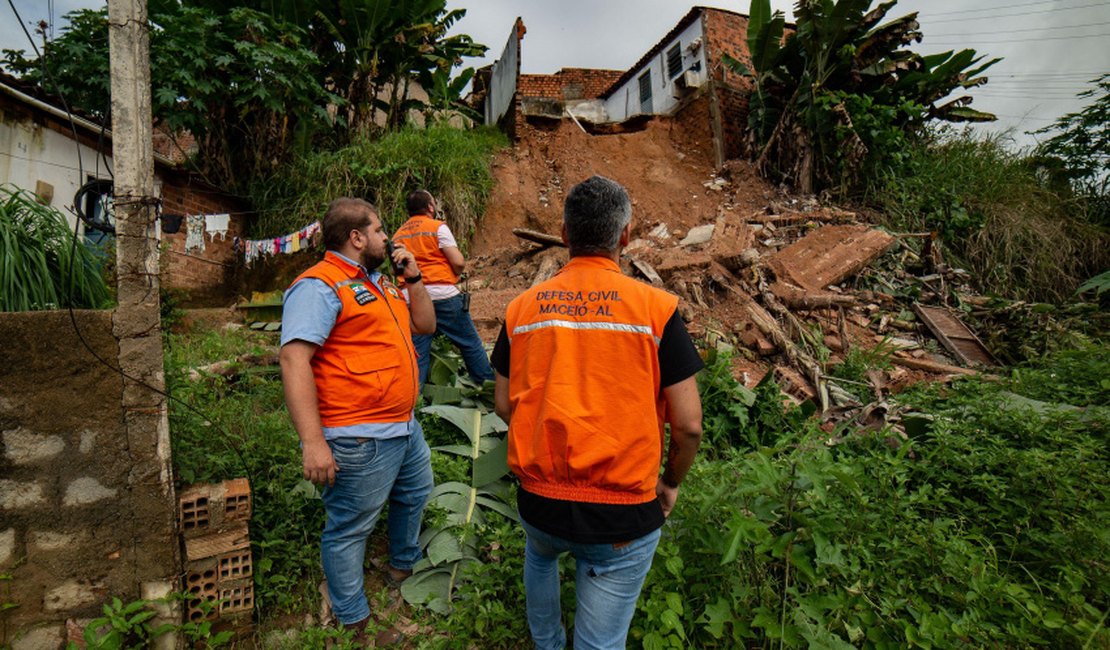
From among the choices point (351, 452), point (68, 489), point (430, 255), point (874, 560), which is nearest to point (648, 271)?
point (430, 255)

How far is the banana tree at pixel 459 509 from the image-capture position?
8.87ft

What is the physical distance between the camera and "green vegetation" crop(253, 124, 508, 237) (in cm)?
912

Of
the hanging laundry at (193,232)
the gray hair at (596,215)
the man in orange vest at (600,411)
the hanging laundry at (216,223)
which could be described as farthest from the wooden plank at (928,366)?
the hanging laundry at (193,232)

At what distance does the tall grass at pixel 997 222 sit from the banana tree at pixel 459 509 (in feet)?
27.0

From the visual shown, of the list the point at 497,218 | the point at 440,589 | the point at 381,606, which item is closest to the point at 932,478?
the point at 440,589

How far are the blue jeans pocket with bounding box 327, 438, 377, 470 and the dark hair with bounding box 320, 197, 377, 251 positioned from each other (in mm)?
809

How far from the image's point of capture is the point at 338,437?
2.17 meters

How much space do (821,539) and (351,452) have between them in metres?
1.85

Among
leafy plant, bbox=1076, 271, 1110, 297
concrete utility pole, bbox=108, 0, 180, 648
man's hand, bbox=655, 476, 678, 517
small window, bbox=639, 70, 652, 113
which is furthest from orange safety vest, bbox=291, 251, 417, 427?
small window, bbox=639, 70, 652, 113

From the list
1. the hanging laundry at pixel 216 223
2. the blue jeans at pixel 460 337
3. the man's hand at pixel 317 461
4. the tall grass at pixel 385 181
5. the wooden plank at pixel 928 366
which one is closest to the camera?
the man's hand at pixel 317 461

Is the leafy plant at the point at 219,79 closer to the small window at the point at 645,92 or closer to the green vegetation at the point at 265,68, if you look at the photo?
the green vegetation at the point at 265,68

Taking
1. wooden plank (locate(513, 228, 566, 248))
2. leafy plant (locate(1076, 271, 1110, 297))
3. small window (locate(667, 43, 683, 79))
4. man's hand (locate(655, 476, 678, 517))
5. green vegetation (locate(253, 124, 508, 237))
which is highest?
small window (locate(667, 43, 683, 79))

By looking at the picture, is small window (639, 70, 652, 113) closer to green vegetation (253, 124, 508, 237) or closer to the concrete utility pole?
green vegetation (253, 124, 508, 237)

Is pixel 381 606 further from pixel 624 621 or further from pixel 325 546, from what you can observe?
pixel 624 621
